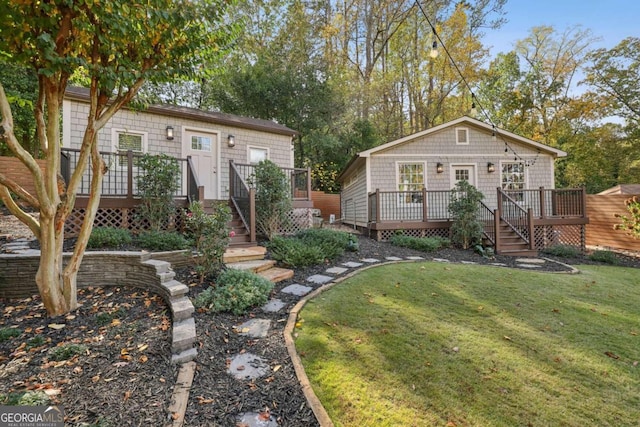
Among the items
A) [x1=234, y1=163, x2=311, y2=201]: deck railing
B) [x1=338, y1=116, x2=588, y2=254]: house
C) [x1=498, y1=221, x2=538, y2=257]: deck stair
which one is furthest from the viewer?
[x1=338, y1=116, x2=588, y2=254]: house

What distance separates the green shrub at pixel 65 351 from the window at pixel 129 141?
6238 mm

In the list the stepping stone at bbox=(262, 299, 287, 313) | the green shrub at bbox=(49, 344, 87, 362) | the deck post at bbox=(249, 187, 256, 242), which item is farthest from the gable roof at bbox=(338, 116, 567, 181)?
the green shrub at bbox=(49, 344, 87, 362)

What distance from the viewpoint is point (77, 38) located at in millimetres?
2867

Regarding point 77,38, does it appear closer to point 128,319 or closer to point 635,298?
point 128,319

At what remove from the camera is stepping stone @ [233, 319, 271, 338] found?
9.33 ft

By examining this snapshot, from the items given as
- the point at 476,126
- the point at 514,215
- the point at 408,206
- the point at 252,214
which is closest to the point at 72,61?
the point at 252,214

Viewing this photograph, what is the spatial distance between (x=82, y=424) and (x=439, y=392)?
2.21 m

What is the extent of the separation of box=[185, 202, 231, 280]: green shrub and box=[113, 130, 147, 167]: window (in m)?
4.64

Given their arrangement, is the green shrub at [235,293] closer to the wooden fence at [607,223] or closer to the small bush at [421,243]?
the small bush at [421,243]

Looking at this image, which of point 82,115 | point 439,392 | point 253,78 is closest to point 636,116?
point 253,78

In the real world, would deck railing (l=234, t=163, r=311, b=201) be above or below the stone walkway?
above

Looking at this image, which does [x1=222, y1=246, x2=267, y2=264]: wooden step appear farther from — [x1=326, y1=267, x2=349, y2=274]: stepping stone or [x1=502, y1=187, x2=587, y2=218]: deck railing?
[x1=502, y1=187, x2=587, y2=218]: deck railing

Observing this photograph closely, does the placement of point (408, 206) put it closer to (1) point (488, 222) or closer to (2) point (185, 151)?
(1) point (488, 222)

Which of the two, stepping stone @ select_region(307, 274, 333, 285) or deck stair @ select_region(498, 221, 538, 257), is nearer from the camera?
stepping stone @ select_region(307, 274, 333, 285)
